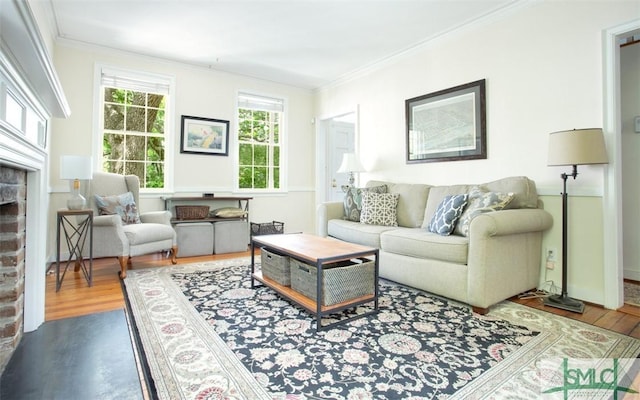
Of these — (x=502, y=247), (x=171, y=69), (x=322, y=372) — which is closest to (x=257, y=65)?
(x=171, y=69)

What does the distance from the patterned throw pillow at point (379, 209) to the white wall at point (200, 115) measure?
2.04 m

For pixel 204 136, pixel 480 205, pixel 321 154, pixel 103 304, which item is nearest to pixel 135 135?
pixel 204 136

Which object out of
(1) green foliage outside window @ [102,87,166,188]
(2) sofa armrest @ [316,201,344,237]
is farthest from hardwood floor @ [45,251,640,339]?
(2) sofa armrest @ [316,201,344,237]

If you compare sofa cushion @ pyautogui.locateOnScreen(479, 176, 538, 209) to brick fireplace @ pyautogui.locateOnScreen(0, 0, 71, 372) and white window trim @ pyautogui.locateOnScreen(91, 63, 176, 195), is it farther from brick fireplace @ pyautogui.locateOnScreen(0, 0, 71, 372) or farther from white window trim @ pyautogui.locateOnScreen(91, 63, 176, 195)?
white window trim @ pyautogui.locateOnScreen(91, 63, 176, 195)

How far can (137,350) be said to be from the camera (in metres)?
1.69

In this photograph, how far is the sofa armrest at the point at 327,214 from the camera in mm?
3838

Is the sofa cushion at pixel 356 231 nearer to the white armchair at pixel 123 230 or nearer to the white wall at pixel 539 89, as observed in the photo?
the white wall at pixel 539 89

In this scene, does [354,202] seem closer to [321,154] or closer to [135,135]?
[321,154]

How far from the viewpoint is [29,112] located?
4.98ft

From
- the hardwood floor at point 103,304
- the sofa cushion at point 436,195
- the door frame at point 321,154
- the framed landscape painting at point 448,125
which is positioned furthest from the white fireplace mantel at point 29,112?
the door frame at point 321,154

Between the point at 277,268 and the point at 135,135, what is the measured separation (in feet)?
10.1

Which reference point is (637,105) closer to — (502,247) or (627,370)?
(502,247)

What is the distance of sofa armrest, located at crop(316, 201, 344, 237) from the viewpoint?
3838 millimetres

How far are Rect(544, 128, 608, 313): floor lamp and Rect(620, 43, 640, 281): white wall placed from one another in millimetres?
1316
